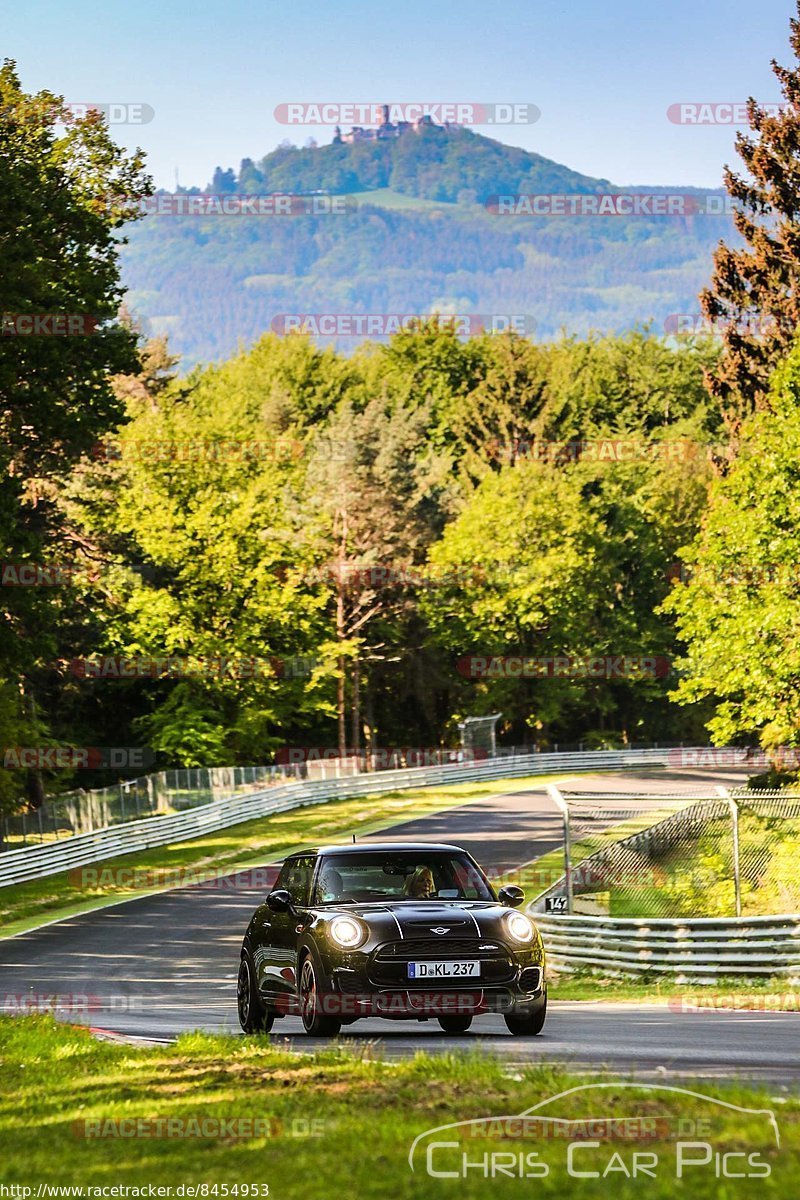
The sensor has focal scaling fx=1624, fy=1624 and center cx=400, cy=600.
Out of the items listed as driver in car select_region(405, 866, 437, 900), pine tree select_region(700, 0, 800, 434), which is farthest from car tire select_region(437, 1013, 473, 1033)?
pine tree select_region(700, 0, 800, 434)

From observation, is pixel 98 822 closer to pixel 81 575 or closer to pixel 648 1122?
pixel 81 575

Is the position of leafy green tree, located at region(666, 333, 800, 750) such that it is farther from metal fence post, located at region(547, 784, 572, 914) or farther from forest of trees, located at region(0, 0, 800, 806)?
metal fence post, located at region(547, 784, 572, 914)

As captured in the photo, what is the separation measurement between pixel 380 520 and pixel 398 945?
59106mm

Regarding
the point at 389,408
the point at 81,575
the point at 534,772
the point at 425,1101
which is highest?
the point at 389,408

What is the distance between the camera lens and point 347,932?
12508 millimetres

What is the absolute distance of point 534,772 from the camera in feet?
234

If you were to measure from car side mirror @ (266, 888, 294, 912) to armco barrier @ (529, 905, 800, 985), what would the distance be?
814 centimetres

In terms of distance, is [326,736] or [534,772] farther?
[326,736]

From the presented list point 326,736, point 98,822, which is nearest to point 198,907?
point 98,822

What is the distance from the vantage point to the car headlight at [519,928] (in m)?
12.7

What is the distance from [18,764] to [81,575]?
14.7 meters

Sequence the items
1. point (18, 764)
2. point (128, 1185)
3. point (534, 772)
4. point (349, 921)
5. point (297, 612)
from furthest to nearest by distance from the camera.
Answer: point (534, 772) < point (297, 612) < point (18, 764) < point (349, 921) < point (128, 1185)

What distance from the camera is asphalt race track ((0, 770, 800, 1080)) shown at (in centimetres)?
1141

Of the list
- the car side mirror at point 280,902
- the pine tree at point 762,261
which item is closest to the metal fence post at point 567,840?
the car side mirror at point 280,902
